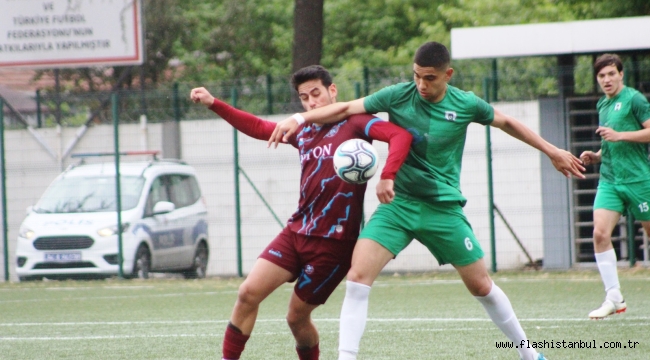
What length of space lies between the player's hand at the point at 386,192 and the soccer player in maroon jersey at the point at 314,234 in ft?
0.41

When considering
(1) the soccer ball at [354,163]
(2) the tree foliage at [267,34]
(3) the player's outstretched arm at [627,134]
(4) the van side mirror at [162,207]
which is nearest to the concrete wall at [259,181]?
(4) the van side mirror at [162,207]

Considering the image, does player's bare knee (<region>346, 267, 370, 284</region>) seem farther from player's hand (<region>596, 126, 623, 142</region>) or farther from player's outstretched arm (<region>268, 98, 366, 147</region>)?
player's hand (<region>596, 126, 623, 142</region>)

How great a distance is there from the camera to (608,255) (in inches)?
356

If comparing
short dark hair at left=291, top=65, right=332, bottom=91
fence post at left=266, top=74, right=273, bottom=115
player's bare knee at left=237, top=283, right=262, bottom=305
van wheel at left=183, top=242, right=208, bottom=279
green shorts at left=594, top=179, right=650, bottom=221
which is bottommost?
van wheel at left=183, top=242, right=208, bottom=279

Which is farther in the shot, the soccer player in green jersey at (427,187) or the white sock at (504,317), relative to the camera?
the white sock at (504,317)

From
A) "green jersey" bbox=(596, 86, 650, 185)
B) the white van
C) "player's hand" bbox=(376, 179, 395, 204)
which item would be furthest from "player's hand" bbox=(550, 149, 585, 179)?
the white van

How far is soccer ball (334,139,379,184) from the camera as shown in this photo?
562cm

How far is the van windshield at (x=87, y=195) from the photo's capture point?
15.6 m

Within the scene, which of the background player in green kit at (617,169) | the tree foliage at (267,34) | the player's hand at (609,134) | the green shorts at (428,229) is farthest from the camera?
the tree foliage at (267,34)

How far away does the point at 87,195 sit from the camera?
1577 cm

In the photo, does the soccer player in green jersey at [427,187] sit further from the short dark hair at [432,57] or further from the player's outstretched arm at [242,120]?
the player's outstretched arm at [242,120]

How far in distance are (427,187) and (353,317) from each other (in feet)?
2.78

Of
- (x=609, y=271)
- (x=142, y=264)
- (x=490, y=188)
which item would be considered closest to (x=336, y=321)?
(x=609, y=271)

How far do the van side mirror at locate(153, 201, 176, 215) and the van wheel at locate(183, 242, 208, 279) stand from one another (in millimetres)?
806
